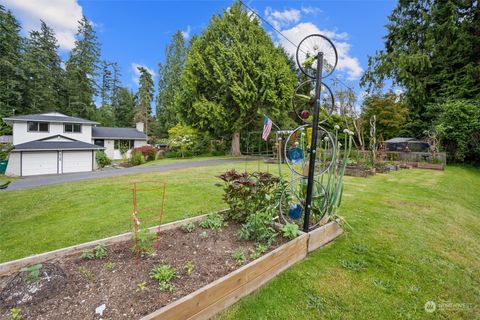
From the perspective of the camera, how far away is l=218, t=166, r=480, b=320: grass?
163cm

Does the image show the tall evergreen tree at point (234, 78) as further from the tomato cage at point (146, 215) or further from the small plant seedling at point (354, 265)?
the small plant seedling at point (354, 265)

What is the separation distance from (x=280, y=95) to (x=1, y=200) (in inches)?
528

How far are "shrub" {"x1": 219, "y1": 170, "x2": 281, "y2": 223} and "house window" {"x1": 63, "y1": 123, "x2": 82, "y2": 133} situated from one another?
18.7 m

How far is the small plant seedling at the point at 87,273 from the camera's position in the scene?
1614 millimetres

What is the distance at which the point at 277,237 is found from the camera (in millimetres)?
2389

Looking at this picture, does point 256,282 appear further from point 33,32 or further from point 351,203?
point 33,32

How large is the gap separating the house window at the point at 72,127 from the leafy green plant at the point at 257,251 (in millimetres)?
19547

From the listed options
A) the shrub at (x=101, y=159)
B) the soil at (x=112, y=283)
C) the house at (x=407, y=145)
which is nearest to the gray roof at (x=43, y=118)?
the shrub at (x=101, y=159)

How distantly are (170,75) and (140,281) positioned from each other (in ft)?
90.1

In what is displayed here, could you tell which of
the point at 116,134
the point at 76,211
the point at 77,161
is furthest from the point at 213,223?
the point at 116,134

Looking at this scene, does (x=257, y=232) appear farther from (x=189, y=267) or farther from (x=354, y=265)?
(x=354, y=265)

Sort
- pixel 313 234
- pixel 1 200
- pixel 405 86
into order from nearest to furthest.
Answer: pixel 313 234, pixel 1 200, pixel 405 86

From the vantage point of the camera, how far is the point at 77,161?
14695 millimetres

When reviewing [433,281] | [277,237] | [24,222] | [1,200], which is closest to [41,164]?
[1,200]
